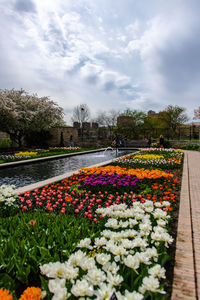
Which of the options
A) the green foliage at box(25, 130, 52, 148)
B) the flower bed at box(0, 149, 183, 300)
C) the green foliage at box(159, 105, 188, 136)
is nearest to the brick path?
the flower bed at box(0, 149, 183, 300)

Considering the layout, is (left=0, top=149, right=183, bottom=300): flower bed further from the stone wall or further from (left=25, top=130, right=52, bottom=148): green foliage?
the stone wall

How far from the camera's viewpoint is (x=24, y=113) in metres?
18.2

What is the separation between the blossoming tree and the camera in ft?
51.8

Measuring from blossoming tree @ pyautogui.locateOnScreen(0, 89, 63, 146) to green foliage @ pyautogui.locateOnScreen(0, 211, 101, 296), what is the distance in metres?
14.4

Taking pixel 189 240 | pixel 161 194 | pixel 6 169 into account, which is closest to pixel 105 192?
Result: pixel 161 194

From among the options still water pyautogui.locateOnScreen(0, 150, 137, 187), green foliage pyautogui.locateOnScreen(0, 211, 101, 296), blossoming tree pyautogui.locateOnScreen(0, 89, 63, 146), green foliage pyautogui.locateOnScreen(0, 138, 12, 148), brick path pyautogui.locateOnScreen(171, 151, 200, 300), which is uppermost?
blossoming tree pyautogui.locateOnScreen(0, 89, 63, 146)

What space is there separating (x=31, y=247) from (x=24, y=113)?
17987 millimetres

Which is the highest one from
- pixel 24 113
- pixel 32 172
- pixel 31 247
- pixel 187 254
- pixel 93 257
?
pixel 24 113

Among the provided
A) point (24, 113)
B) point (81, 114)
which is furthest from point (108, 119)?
point (24, 113)

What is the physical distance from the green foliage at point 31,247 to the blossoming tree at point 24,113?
14.4 metres

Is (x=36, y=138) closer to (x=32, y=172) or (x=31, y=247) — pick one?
(x=32, y=172)

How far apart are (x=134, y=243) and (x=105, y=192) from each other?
102 inches

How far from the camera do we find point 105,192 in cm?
430

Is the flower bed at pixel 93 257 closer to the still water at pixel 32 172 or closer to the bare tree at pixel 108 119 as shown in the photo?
the still water at pixel 32 172
